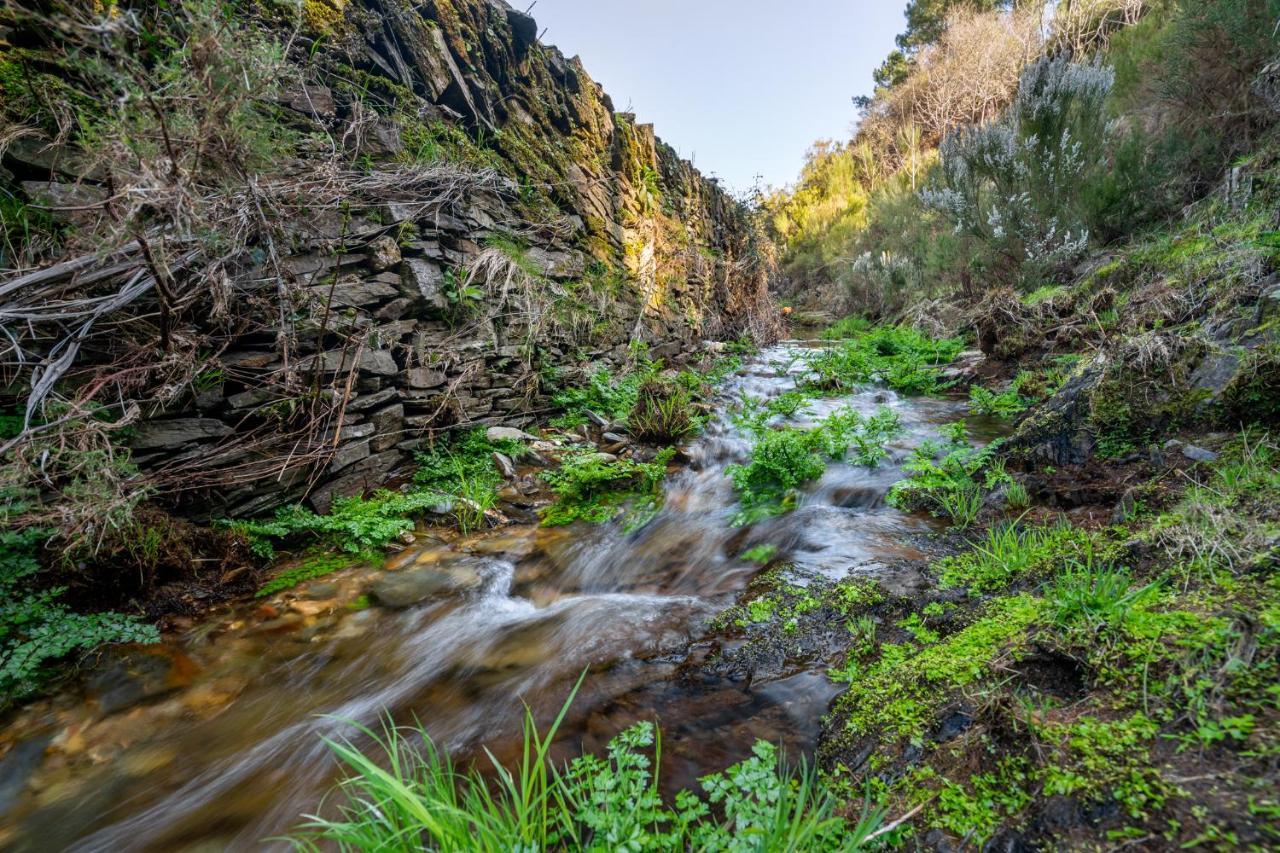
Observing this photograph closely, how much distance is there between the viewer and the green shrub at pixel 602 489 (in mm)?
3781

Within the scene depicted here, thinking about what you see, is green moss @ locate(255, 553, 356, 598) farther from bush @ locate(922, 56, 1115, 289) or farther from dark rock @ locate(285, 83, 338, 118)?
bush @ locate(922, 56, 1115, 289)

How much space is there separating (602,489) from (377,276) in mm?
2512

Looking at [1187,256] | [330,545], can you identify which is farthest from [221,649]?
[1187,256]

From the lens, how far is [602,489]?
161 inches

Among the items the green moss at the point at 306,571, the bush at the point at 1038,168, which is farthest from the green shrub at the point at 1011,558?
the bush at the point at 1038,168

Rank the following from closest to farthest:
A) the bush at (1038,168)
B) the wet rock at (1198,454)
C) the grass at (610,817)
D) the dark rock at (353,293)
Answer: the grass at (610,817) → the wet rock at (1198,454) → the dark rock at (353,293) → the bush at (1038,168)

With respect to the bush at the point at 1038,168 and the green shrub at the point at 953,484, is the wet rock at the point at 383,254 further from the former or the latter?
the bush at the point at 1038,168

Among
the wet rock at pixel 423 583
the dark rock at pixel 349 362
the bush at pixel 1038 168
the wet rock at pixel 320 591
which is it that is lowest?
the wet rock at pixel 423 583

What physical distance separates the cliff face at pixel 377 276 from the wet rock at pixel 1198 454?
4.56m

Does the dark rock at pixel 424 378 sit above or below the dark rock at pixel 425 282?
below

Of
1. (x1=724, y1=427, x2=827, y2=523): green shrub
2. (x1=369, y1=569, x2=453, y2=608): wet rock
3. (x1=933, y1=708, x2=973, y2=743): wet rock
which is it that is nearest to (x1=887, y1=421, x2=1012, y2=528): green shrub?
(x1=724, y1=427, x2=827, y2=523): green shrub

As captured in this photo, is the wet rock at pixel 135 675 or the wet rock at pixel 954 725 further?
the wet rock at pixel 135 675

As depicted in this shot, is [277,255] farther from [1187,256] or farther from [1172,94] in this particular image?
[1172,94]

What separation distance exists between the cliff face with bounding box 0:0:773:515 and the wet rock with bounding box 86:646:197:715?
877 mm
